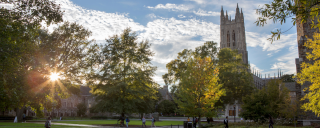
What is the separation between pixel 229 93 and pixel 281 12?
34199mm

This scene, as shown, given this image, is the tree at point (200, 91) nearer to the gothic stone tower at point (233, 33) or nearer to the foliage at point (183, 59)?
the foliage at point (183, 59)

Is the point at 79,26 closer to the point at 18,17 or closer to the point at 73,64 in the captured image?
the point at 73,64

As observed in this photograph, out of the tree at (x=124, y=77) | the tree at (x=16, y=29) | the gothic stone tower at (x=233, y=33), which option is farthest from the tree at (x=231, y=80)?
the gothic stone tower at (x=233, y=33)

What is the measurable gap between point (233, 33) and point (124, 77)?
98.0 metres

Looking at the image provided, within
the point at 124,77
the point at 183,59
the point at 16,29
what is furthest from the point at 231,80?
the point at 16,29

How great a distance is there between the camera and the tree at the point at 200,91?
2344cm

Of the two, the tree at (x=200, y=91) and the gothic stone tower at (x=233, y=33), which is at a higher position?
the gothic stone tower at (x=233, y=33)

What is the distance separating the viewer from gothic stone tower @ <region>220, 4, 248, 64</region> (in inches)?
4505

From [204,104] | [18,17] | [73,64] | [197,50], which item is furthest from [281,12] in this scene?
[197,50]

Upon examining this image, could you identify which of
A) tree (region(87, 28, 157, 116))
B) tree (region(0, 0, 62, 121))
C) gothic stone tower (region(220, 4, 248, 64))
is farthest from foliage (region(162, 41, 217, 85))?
gothic stone tower (region(220, 4, 248, 64))

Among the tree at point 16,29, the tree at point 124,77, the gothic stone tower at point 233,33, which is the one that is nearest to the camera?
the tree at point 16,29

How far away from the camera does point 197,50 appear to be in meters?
45.0

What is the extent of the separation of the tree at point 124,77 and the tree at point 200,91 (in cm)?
808

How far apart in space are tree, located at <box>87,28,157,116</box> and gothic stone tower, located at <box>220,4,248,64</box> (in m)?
89.7
